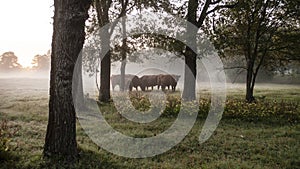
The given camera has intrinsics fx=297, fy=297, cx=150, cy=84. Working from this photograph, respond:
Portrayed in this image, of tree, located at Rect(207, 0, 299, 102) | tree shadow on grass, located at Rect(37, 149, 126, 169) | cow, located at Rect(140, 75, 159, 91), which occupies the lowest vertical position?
tree shadow on grass, located at Rect(37, 149, 126, 169)

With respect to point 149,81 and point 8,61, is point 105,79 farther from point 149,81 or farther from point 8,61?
point 8,61


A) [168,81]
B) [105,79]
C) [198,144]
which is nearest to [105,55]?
[105,79]

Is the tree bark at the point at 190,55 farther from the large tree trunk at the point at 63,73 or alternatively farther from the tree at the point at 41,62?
the tree at the point at 41,62

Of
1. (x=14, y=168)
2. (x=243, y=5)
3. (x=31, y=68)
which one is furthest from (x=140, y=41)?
(x=31, y=68)

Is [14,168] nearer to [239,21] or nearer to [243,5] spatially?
[243,5]

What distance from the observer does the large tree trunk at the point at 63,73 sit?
721cm

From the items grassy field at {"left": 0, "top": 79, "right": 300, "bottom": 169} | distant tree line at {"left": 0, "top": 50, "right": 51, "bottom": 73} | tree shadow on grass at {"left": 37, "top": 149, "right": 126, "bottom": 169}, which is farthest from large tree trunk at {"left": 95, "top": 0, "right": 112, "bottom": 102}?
distant tree line at {"left": 0, "top": 50, "right": 51, "bottom": 73}

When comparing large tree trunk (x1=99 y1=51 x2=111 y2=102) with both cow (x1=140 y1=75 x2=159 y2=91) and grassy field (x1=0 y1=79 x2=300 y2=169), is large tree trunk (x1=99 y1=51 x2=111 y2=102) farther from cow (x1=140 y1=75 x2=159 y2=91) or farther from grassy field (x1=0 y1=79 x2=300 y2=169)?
cow (x1=140 y1=75 x2=159 y2=91)

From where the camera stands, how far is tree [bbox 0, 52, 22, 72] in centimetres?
10025

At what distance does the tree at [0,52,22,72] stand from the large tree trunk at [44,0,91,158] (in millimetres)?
103894

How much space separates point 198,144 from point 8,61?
105429 millimetres

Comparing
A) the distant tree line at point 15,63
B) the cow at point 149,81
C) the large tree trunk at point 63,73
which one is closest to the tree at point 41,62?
the distant tree line at point 15,63

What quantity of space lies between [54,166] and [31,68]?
113030mm

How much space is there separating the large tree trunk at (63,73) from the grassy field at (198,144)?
455 mm
